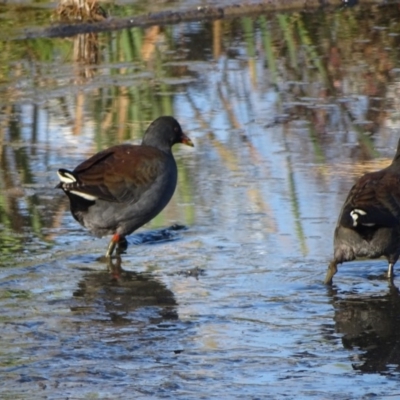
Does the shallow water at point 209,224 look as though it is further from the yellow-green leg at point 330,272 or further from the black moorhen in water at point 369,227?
the black moorhen in water at point 369,227

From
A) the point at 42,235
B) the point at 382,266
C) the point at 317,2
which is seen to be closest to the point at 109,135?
the point at 42,235

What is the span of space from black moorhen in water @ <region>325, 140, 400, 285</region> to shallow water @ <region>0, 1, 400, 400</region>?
16 centimetres

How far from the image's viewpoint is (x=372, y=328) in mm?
6160

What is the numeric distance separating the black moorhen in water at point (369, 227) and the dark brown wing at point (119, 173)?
1444mm

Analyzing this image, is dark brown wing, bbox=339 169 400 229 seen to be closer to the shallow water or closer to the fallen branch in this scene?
the shallow water

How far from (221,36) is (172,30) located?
2.30 feet

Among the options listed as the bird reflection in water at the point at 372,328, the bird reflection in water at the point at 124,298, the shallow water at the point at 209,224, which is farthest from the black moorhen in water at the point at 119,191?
the bird reflection in water at the point at 372,328

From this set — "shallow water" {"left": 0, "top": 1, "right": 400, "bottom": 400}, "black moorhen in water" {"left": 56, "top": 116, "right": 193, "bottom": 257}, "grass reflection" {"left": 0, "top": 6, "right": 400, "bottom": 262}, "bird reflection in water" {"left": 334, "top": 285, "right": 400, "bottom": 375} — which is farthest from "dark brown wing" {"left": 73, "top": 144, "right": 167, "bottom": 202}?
"bird reflection in water" {"left": 334, "top": 285, "right": 400, "bottom": 375}

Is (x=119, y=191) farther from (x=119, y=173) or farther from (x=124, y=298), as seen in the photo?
(x=124, y=298)

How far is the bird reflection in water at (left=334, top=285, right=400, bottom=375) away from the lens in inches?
221

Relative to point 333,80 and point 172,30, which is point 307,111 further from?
point 172,30

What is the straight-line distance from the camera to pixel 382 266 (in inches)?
292

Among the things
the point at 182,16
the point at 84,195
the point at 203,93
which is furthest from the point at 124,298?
the point at 182,16

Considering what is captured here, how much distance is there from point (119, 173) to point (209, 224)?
0.69m
